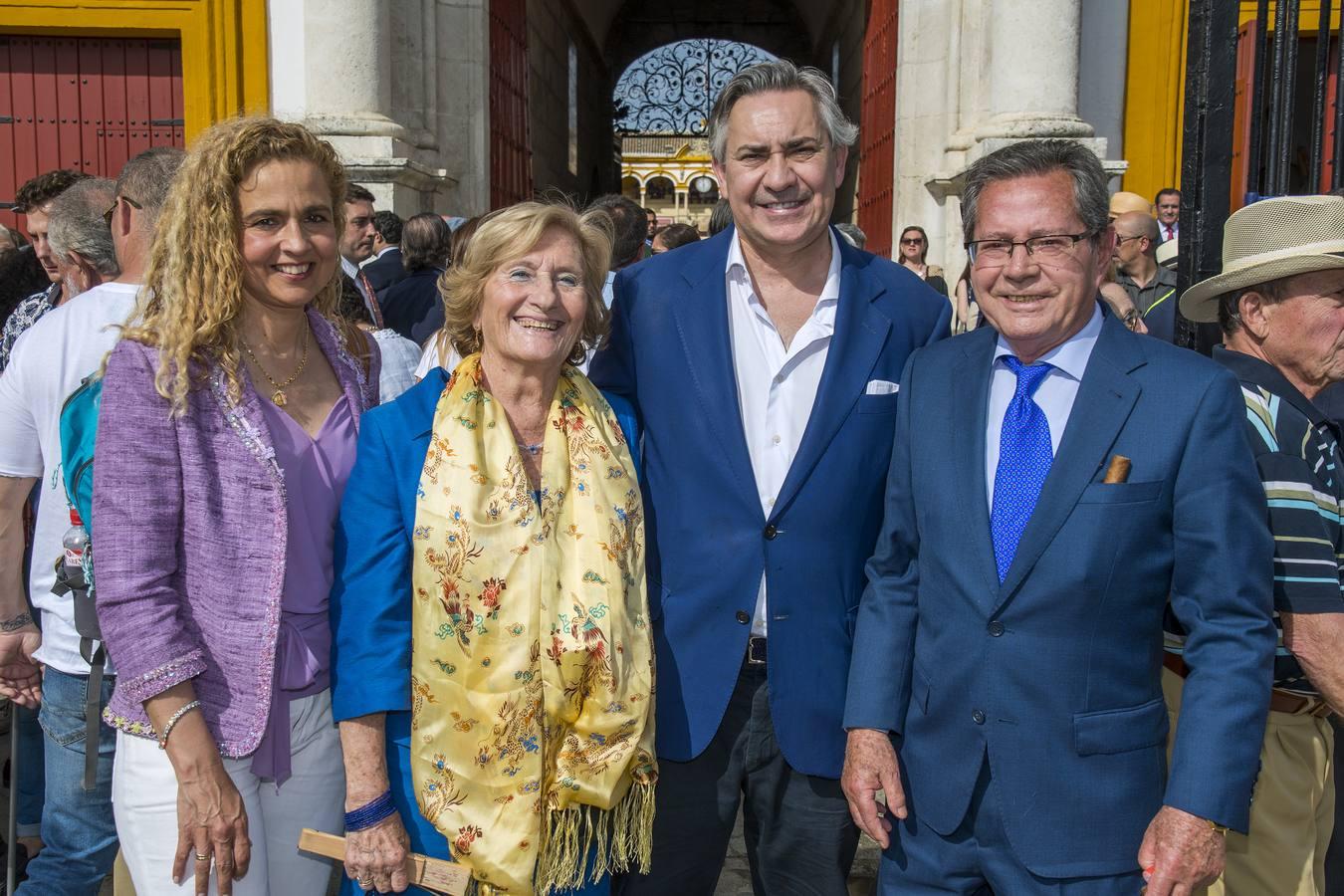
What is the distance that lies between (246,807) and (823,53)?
15799 millimetres

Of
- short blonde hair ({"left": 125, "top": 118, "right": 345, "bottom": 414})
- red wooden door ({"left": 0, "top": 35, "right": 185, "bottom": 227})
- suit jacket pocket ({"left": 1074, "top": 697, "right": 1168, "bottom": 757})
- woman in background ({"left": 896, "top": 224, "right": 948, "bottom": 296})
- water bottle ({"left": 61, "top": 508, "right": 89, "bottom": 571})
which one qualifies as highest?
Result: red wooden door ({"left": 0, "top": 35, "right": 185, "bottom": 227})

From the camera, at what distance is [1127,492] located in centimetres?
207

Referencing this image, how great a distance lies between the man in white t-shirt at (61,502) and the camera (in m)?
2.72

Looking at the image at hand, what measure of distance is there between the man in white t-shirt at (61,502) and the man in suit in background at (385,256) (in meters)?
3.42

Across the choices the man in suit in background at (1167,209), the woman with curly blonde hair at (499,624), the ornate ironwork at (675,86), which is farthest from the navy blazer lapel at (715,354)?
the ornate ironwork at (675,86)

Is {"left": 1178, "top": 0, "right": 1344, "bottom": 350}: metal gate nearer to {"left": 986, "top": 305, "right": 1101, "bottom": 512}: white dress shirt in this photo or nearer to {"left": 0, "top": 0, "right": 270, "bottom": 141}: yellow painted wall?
{"left": 986, "top": 305, "right": 1101, "bottom": 512}: white dress shirt

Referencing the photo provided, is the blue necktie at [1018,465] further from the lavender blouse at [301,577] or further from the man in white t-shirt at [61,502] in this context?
the man in white t-shirt at [61,502]

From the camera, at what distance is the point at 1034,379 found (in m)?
2.28

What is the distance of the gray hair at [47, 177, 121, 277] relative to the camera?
135 inches

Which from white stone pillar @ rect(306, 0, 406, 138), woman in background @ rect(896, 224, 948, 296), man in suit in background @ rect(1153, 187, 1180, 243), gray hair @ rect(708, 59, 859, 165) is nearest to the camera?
gray hair @ rect(708, 59, 859, 165)

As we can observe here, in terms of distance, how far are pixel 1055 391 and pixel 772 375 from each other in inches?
24.5

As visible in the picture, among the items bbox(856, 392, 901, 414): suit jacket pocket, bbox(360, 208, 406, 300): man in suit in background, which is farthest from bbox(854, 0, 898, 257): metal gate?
bbox(856, 392, 901, 414): suit jacket pocket

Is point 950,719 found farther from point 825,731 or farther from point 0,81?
point 0,81

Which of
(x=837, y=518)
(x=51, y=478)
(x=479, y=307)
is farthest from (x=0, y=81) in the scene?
(x=837, y=518)
